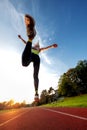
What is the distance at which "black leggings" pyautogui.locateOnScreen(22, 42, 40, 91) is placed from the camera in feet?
16.7

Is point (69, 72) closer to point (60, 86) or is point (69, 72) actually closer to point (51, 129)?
point (60, 86)

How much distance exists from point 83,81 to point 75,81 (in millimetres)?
3440

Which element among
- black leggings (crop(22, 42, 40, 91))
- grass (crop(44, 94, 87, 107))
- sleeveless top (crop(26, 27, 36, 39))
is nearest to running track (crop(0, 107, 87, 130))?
black leggings (crop(22, 42, 40, 91))

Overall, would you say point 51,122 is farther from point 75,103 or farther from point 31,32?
point 75,103

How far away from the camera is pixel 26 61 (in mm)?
5270

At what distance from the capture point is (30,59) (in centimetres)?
538

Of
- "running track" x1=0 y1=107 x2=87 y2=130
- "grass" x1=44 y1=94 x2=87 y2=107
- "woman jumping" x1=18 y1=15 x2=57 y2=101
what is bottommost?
"running track" x1=0 y1=107 x2=87 y2=130

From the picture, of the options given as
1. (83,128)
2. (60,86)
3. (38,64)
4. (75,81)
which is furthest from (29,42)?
(75,81)

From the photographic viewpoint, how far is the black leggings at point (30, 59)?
5.09 metres

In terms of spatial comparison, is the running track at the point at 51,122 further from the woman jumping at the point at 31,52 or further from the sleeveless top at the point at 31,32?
the sleeveless top at the point at 31,32

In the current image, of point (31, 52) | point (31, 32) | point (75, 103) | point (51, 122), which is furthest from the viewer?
point (75, 103)

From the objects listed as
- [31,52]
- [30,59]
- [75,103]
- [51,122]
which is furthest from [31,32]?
[75,103]

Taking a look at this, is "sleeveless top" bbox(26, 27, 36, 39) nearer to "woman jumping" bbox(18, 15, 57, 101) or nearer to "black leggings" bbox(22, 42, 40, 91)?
"woman jumping" bbox(18, 15, 57, 101)

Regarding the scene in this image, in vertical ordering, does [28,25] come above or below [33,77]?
above
